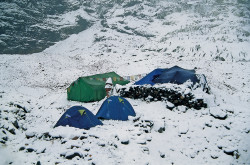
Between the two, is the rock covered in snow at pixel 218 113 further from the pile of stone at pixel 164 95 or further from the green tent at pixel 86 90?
the green tent at pixel 86 90

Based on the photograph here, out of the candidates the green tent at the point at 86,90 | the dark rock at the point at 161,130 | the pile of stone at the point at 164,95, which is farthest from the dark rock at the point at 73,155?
the green tent at the point at 86,90

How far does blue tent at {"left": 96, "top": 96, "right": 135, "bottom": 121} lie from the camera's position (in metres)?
8.23

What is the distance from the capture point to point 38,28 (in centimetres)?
4347

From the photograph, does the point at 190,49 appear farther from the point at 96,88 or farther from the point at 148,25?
the point at 148,25

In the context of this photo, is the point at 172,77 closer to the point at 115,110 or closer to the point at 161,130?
the point at 115,110

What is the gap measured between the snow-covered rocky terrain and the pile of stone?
404 millimetres

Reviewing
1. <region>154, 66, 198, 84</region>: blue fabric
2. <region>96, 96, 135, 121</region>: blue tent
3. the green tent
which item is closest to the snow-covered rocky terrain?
<region>96, 96, 135, 121</region>: blue tent

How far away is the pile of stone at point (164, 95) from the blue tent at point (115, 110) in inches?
98.7

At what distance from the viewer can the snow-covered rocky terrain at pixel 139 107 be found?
5.50 m

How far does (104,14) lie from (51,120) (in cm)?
5416

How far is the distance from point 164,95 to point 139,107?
5.59 ft

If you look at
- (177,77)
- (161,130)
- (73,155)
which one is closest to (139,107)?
(161,130)

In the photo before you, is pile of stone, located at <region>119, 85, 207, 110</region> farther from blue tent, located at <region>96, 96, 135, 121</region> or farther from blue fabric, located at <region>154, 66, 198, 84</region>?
blue tent, located at <region>96, 96, 135, 121</region>

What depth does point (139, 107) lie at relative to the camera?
9867mm
